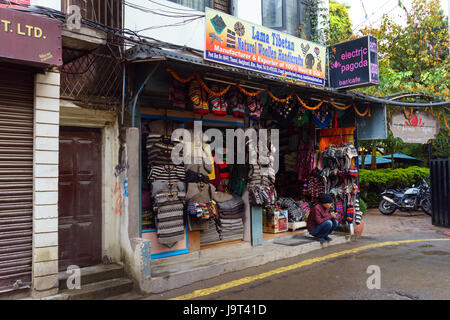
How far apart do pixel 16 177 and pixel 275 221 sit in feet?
19.6

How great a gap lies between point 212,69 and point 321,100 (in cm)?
364

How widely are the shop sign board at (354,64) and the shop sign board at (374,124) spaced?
1.13 metres

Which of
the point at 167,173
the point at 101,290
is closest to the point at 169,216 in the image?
the point at 167,173

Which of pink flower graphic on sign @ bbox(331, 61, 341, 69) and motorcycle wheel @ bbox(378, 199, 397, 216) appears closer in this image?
pink flower graphic on sign @ bbox(331, 61, 341, 69)

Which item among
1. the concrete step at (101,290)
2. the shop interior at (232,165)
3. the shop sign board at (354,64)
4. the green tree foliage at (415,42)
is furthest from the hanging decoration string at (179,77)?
Result: the green tree foliage at (415,42)

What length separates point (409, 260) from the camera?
278 inches

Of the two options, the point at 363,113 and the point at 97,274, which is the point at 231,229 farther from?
the point at 363,113

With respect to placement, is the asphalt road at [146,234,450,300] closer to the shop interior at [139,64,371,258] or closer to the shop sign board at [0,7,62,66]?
the shop interior at [139,64,371,258]

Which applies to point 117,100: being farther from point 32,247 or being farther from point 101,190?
point 32,247

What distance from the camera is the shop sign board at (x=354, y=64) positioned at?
28.0 ft

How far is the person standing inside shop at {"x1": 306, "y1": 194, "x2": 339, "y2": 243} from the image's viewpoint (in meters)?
8.20

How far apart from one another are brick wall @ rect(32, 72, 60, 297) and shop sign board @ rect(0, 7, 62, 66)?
534mm

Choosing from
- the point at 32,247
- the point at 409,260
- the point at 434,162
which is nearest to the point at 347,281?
the point at 409,260

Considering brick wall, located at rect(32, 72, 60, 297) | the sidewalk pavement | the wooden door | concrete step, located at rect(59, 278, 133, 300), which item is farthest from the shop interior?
brick wall, located at rect(32, 72, 60, 297)
